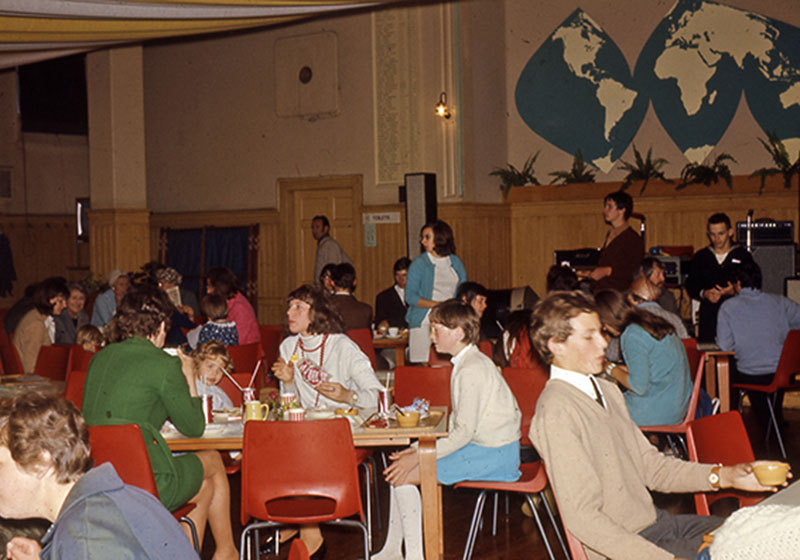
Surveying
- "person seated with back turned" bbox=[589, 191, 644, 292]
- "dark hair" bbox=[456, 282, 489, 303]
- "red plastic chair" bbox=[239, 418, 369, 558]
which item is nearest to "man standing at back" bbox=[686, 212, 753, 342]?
"person seated with back turned" bbox=[589, 191, 644, 292]

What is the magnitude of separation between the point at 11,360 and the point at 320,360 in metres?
3.04

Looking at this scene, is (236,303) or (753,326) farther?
(236,303)

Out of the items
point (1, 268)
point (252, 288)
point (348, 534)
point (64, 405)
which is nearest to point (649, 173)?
point (252, 288)

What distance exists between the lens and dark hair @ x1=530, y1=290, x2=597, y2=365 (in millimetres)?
2748

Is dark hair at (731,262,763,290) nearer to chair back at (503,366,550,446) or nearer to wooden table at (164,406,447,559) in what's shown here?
chair back at (503,366,550,446)

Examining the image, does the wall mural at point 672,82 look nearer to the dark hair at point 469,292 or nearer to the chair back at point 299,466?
the dark hair at point 469,292

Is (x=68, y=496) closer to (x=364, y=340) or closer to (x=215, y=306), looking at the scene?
(x=215, y=306)

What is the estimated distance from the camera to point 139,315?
147 inches

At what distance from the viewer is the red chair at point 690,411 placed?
4918 millimetres

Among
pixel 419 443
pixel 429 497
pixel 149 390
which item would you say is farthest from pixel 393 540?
pixel 149 390

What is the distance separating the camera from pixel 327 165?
11984 millimetres

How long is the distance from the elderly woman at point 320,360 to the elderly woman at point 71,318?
305 cm

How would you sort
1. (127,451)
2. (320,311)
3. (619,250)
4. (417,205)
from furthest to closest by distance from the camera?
(417,205) < (619,250) < (320,311) < (127,451)

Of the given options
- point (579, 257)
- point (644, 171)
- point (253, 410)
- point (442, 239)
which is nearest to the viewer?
point (253, 410)
